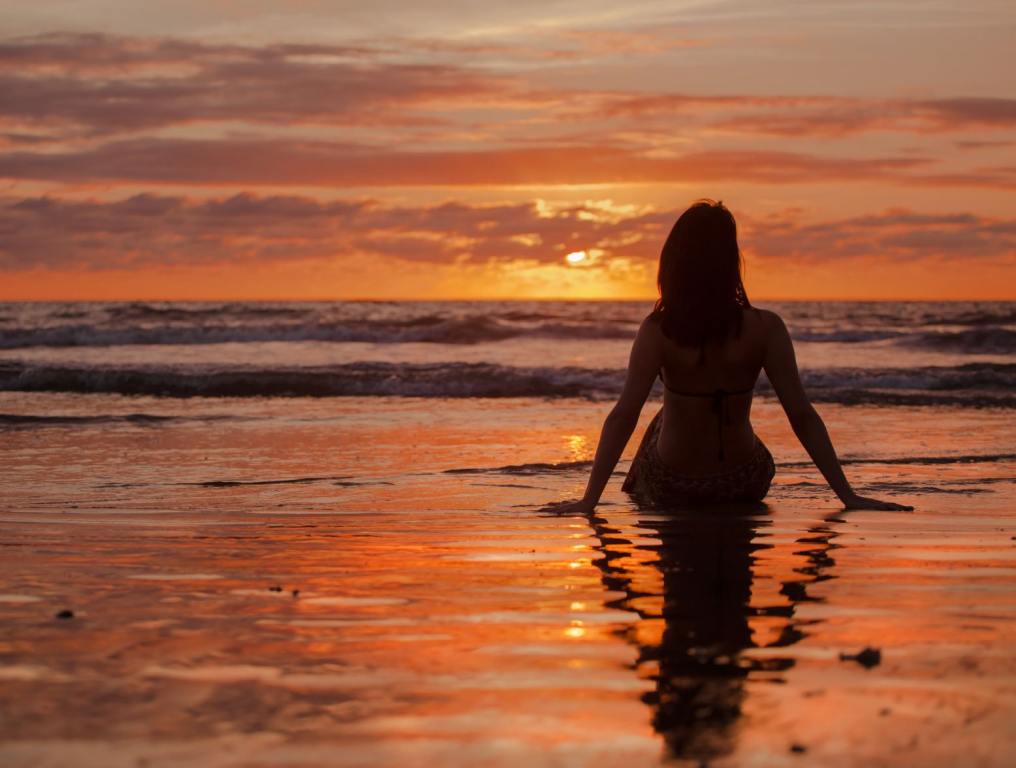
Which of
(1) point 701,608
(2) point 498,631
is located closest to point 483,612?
(2) point 498,631

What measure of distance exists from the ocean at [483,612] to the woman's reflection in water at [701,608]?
0.01 m

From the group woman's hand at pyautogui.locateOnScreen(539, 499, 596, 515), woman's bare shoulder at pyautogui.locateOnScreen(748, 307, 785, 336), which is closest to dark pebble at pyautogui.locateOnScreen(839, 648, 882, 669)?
woman's bare shoulder at pyautogui.locateOnScreen(748, 307, 785, 336)

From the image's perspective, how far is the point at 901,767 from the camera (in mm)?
2221

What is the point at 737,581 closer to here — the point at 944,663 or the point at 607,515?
the point at 944,663

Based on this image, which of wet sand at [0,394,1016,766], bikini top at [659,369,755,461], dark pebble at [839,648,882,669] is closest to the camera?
wet sand at [0,394,1016,766]

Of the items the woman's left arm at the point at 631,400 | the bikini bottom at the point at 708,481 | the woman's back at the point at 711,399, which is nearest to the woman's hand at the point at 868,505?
the bikini bottom at the point at 708,481

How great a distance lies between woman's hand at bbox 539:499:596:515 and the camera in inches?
226

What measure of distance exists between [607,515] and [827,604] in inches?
86.2

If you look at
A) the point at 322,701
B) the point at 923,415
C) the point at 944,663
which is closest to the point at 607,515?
the point at 944,663

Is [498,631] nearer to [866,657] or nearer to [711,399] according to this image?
[866,657]

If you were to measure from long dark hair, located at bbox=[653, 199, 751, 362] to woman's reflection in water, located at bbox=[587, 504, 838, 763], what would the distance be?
3.04 feet

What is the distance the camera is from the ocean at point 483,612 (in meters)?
2.43

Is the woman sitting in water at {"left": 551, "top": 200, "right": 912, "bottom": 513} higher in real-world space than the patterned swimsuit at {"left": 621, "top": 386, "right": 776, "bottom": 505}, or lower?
higher

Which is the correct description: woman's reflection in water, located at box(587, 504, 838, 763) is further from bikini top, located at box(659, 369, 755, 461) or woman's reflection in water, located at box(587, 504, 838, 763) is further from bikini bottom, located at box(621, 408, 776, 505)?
bikini top, located at box(659, 369, 755, 461)
